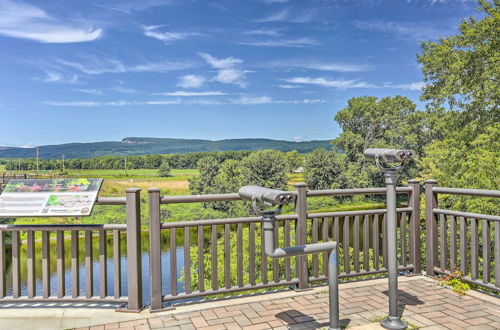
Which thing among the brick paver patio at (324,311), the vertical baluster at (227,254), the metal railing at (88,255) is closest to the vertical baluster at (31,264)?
the metal railing at (88,255)

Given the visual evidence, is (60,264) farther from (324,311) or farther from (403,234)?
(403,234)

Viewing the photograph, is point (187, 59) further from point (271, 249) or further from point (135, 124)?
point (271, 249)

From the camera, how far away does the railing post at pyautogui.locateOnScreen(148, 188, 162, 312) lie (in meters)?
3.06

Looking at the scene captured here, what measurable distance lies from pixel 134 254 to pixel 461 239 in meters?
2.99

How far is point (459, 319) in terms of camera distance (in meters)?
2.82

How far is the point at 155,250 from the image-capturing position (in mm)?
3102

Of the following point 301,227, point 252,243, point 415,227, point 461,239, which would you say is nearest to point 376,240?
point 415,227

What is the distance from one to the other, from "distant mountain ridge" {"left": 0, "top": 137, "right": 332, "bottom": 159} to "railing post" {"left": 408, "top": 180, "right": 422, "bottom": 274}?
3510 inches

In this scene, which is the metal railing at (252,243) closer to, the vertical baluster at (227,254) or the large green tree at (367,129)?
the vertical baluster at (227,254)

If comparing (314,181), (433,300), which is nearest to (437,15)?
(314,181)

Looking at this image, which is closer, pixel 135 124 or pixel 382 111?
pixel 382 111

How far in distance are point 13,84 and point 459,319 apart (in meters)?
139

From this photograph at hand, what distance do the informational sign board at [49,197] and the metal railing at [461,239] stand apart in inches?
129

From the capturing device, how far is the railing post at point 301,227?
3494mm
